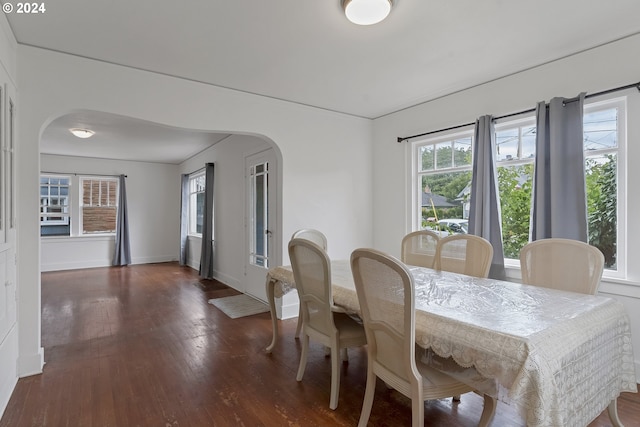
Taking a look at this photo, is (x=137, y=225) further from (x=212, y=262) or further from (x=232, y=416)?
(x=232, y=416)

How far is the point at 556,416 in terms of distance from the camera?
121 cm

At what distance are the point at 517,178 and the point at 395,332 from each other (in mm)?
2509

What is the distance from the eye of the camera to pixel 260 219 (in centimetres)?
468

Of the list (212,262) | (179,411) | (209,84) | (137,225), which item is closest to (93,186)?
(137,225)

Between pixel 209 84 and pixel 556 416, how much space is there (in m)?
3.58

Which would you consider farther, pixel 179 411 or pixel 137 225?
pixel 137 225

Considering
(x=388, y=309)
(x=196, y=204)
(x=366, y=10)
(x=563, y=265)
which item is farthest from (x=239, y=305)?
(x=196, y=204)

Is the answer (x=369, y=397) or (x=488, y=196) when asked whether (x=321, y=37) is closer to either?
(x=488, y=196)

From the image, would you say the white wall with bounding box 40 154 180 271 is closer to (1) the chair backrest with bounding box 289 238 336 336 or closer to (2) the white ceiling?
(2) the white ceiling

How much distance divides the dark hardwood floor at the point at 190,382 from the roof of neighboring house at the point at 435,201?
2.03 metres

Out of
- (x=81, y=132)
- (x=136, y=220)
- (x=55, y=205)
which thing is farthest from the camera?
(x=136, y=220)

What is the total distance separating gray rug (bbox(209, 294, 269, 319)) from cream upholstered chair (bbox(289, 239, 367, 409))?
5.89ft

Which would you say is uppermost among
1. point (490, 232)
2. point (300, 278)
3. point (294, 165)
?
point (294, 165)

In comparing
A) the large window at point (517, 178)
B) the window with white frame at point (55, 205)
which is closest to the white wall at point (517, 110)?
the large window at point (517, 178)
